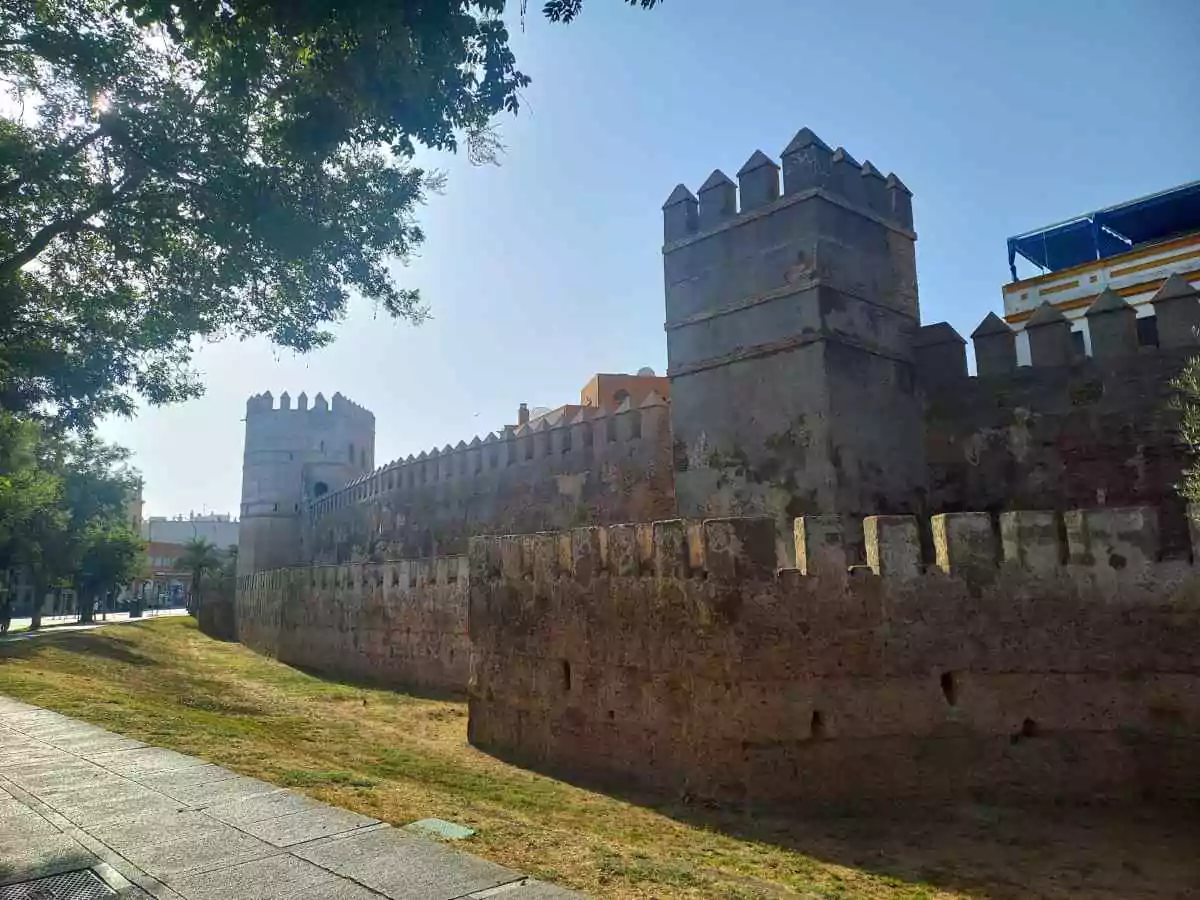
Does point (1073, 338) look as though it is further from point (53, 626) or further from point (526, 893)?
point (53, 626)

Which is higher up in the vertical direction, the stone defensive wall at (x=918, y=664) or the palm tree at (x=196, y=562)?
the palm tree at (x=196, y=562)

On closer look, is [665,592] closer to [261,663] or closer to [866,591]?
[866,591]

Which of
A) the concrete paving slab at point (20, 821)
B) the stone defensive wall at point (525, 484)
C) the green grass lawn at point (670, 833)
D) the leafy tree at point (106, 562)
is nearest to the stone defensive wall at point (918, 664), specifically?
the green grass lawn at point (670, 833)

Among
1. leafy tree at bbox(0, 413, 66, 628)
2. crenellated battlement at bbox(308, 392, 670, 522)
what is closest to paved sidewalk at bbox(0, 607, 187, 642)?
leafy tree at bbox(0, 413, 66, 628)

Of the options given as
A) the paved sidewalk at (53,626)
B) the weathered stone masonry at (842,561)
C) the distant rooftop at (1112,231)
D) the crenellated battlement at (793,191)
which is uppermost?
the distant rooftop at (1112,231)

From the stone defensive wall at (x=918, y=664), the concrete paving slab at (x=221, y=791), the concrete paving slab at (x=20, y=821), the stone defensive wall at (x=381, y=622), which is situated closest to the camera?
the concrete paving slab at (x=20, y=821)

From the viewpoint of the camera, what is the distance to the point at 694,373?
11867mm

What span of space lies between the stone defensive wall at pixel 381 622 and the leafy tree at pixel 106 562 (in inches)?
690

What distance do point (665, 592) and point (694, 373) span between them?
4.93 meters

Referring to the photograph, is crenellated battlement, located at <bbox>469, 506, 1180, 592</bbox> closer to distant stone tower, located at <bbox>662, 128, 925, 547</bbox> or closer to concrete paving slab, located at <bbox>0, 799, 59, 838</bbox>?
distant stone tower, located at <bbox>662, 128, 925, 547</bbox>

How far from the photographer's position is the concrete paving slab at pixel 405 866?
10.8 ft

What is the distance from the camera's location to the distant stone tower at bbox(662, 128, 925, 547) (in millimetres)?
10312

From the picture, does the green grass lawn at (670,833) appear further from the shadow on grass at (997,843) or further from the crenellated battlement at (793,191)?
the crenellated battlement at (793,191)

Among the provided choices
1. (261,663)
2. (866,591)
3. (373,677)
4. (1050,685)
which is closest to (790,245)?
(866,591)
